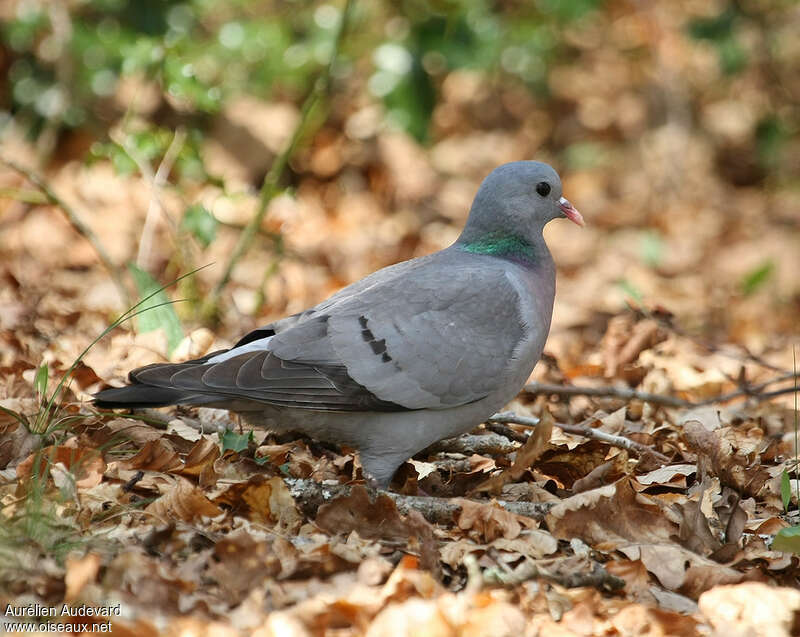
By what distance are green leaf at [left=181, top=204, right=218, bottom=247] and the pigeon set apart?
1.54 m

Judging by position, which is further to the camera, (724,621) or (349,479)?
(349,479)

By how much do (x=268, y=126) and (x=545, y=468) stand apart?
5.28 m

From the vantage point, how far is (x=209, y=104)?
17.4ft

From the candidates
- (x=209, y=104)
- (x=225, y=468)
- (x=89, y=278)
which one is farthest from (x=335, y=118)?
(x=225, y=468)

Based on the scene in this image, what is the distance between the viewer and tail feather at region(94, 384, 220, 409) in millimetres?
3385

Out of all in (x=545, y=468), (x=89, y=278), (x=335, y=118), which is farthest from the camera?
Answer: (x=335, y=118)

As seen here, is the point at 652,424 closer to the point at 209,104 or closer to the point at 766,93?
the point at 209,104

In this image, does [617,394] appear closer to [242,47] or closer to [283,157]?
[283,157]

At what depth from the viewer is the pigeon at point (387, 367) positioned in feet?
11.9

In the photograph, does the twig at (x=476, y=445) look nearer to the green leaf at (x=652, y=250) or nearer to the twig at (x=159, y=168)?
the twig at (x=159, y=168)

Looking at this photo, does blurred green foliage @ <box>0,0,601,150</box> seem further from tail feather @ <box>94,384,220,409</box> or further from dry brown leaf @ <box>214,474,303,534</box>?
dry brown leaf @ <box>214,474,303,534</box>

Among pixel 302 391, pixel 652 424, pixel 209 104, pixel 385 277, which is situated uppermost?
pixel 209 104

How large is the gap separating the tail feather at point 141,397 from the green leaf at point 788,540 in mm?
2007

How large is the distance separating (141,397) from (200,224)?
200 centimetres
